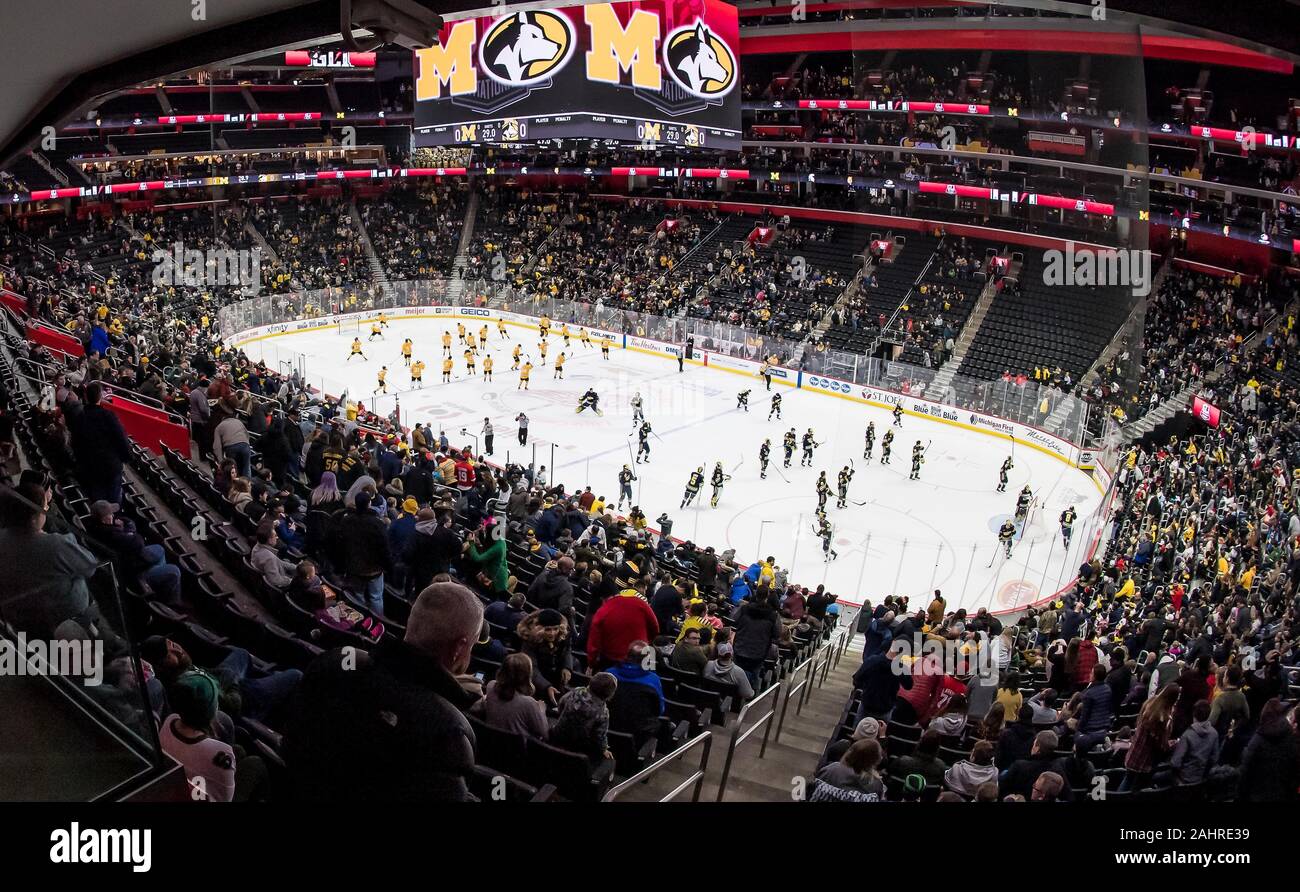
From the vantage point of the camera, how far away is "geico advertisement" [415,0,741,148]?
2834cm

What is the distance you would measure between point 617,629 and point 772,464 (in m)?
19.7

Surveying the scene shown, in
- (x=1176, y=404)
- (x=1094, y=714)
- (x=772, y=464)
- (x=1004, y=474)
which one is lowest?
(x=772, y=464)

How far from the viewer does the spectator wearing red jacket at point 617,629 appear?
7031 mm

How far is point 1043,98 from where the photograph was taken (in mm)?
5492

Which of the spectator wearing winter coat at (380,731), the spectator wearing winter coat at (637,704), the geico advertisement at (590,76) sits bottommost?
the spectator wearing winter coat at (637,704)

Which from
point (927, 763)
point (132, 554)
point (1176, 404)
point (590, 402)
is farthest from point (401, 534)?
point (1176, 404)

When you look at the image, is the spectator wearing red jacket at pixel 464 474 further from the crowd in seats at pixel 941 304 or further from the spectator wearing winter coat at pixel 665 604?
the crowd in seats at pixel 941 304

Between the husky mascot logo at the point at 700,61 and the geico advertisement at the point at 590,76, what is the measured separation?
0.03m

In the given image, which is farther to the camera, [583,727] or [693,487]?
[693,487]

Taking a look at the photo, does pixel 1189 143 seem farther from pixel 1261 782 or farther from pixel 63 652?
pixel 63 652

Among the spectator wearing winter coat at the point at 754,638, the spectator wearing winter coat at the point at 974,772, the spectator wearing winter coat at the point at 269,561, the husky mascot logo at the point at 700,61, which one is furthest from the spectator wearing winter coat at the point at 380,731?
the husky mascot logo at the point at 700,61

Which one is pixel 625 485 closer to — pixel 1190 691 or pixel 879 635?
pixel 879 635

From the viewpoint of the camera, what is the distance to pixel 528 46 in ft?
92.9

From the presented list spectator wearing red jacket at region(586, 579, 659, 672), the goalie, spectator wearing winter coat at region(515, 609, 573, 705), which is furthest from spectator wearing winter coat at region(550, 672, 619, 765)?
the goalie
